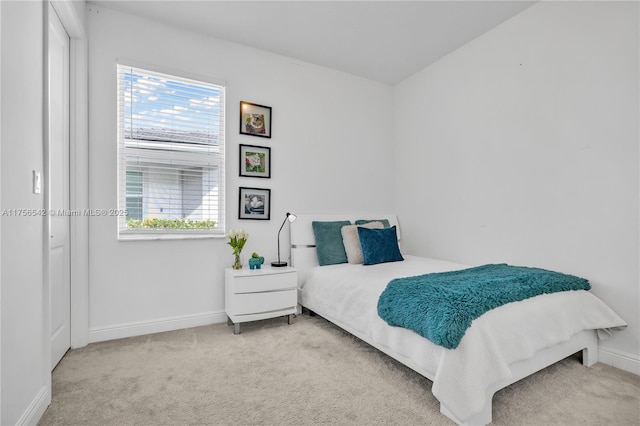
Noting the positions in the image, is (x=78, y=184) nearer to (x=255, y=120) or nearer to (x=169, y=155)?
(x=169, y=155)

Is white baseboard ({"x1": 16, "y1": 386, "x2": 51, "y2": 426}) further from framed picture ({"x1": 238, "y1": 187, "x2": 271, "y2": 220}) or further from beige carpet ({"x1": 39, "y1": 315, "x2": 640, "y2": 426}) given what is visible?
framed picture ({"x1": 238, "y1": 187, "x2": 271, "y2": 220})

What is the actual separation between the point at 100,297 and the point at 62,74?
173cm

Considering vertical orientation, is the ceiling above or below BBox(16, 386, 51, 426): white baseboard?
above

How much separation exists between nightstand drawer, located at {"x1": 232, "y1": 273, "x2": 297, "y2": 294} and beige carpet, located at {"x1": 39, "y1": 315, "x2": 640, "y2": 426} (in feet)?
1.47

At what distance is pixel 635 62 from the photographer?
2.14 metres

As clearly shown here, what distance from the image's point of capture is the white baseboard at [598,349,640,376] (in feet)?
6.98

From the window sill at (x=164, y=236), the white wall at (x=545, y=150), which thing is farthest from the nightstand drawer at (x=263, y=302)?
the white wall at (x=545, y=150)

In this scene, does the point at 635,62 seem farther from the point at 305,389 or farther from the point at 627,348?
the point at 305,389

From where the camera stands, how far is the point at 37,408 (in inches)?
61.6

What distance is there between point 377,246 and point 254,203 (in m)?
1.31

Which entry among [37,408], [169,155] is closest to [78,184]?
[169,155]

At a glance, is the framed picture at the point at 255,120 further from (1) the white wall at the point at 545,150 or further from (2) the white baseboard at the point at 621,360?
(2) the white baseboard at the point at 621,360

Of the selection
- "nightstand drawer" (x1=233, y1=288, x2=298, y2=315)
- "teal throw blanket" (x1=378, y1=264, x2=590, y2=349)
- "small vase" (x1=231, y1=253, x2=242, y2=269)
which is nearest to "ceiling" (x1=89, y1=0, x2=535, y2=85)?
"small vase" (x1=231, y1=253, x2=242, y2=269)

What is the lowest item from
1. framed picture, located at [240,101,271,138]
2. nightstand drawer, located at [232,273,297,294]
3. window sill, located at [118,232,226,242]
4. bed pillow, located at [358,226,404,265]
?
nightstand drawer, located at [232,273,297,294]
